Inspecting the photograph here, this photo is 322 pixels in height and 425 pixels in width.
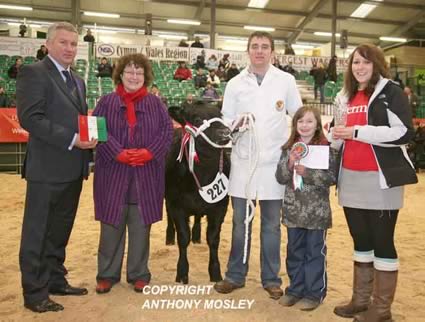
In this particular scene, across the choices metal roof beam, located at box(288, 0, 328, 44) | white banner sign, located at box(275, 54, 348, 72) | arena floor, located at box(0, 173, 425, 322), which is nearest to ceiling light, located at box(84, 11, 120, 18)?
white banner sign, located at box(275, 54, 348, 72)

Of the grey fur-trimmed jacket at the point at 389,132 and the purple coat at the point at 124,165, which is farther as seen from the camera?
the purple coat at the point at 124,165

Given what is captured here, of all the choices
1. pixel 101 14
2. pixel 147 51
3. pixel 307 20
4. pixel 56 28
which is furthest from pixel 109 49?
pixel 56 28

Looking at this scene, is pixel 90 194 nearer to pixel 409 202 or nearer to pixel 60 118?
pixel 60 118

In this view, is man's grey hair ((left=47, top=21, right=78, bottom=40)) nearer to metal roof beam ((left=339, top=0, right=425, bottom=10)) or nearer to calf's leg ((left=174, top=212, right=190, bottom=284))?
calf's leg ((left=174, top=212, right=190, bottom=284))

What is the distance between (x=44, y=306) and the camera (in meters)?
3.29

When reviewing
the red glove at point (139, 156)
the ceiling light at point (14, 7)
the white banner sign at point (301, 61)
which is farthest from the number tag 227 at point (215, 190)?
the ceiling light at point (14, 7)

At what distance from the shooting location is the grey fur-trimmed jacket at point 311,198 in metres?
3.27

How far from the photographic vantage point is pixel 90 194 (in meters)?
8.62

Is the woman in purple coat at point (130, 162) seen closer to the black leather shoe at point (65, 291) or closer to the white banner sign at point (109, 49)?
the black leather shoe at point (65, 291)

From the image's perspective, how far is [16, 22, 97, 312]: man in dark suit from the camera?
318 cm

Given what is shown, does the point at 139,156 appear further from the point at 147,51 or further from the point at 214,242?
the point at 147,51

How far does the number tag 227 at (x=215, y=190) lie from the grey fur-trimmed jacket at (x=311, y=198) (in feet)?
1.98

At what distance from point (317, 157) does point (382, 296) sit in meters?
1.07

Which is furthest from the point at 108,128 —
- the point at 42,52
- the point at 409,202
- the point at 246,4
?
the point at 246,4
